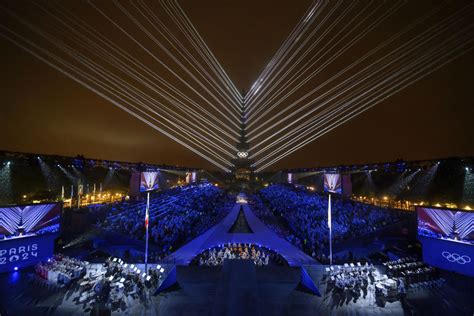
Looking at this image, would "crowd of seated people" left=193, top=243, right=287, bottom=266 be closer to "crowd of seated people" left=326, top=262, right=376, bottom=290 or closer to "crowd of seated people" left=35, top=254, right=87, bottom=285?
"crowd of seated people" left=326, top=262, right=376, bottom=290

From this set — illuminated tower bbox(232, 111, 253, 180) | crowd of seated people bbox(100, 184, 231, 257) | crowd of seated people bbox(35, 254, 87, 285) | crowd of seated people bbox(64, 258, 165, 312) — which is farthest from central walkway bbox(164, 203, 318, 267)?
illuminated tower bbox(232, 111, 253, 180)

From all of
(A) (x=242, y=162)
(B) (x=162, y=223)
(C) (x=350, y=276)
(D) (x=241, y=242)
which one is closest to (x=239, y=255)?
(D) (x=241, y=242)

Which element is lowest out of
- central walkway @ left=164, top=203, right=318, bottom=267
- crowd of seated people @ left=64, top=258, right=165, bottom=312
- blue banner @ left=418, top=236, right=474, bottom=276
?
crowd of seated people @ left=64, top=258, right=165, bottom=312

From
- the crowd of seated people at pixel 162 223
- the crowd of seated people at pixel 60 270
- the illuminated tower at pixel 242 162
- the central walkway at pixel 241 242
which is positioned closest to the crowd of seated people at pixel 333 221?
the central walkway at pixel 241 242

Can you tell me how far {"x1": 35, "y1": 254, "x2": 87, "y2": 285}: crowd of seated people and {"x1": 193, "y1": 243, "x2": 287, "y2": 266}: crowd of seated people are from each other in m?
6.08

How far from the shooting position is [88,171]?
5753 cm

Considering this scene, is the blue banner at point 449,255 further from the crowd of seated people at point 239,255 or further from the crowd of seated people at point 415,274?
the crowd of seated people at point 239,255

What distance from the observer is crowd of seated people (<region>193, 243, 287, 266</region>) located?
15.2 metres

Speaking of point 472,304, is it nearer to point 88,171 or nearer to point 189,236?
point 189,236

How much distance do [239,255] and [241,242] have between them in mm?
1430

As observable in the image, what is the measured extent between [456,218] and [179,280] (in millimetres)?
13412

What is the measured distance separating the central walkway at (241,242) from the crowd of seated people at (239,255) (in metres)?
0.29

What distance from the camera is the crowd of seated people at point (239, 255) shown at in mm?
15219

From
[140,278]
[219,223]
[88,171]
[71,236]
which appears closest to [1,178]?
[88,171]
